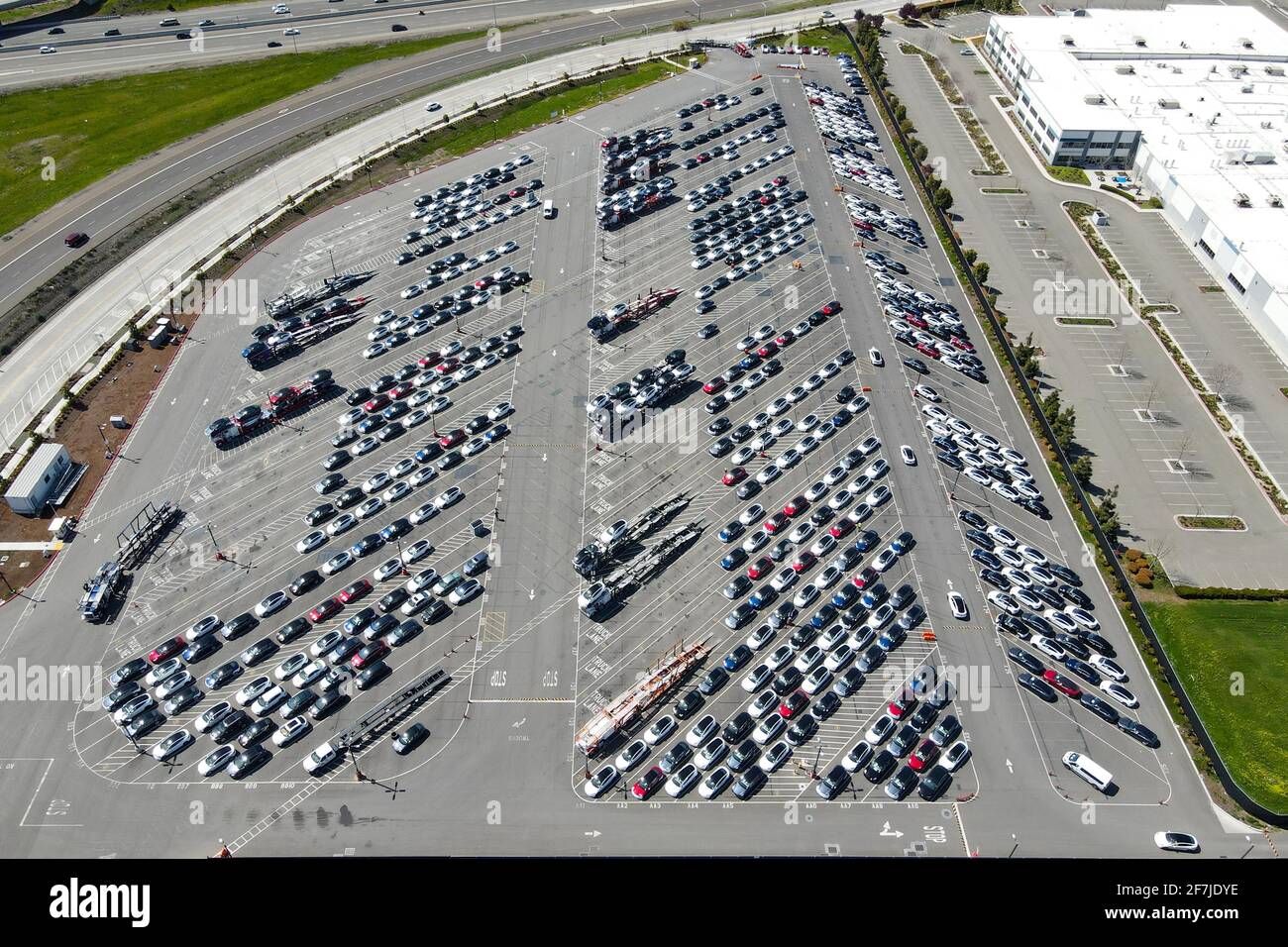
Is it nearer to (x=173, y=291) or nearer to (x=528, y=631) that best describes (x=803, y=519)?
(x=528, y=631)

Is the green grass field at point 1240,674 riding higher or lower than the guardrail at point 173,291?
lower

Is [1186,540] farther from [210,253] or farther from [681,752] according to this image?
[210,253]

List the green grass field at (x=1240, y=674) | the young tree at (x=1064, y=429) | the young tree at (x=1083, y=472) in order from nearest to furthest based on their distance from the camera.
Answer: the green grass field at (x=1240, y=674) → the young tree at (x=1083, y=472) → the young tree at (x=1064, y=429)

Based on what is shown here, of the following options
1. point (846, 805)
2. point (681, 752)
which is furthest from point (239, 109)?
point (846, 805)

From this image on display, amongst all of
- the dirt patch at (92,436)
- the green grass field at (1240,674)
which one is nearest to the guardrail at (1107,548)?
the green grass field at (1240,674)

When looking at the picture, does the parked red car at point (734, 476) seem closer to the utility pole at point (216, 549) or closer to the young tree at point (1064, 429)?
the young tree at point (1064, 429)

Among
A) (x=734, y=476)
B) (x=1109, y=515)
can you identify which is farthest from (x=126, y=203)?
(x=1109, y=515)
